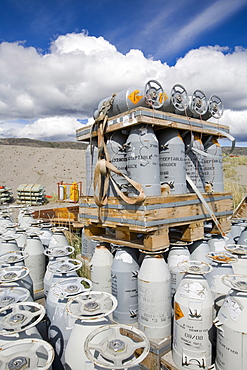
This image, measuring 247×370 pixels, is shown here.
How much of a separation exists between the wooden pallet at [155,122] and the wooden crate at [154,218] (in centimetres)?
80

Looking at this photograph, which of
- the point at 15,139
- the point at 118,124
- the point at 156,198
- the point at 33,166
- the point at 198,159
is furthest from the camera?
the point at 15,139

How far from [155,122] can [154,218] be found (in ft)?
3.29

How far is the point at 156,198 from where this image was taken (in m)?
2.85

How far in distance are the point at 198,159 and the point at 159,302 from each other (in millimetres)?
1964

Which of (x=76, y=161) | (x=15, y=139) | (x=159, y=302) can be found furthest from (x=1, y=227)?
(x=15, y=139)

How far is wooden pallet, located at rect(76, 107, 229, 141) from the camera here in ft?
9.34

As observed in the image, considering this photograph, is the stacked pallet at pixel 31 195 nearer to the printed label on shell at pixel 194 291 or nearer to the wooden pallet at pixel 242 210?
the wooden pallet at pixel 242 210

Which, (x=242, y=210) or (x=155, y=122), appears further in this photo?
(x=242, y=210)

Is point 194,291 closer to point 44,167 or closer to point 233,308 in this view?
point 233,308

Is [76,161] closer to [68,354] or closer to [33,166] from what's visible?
[33,166]

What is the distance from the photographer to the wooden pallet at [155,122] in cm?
285

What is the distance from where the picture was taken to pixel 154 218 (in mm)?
2818

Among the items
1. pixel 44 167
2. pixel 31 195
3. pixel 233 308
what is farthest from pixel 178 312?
pixel 44 167

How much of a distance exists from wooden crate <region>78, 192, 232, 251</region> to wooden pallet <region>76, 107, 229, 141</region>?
Result: 80cm
